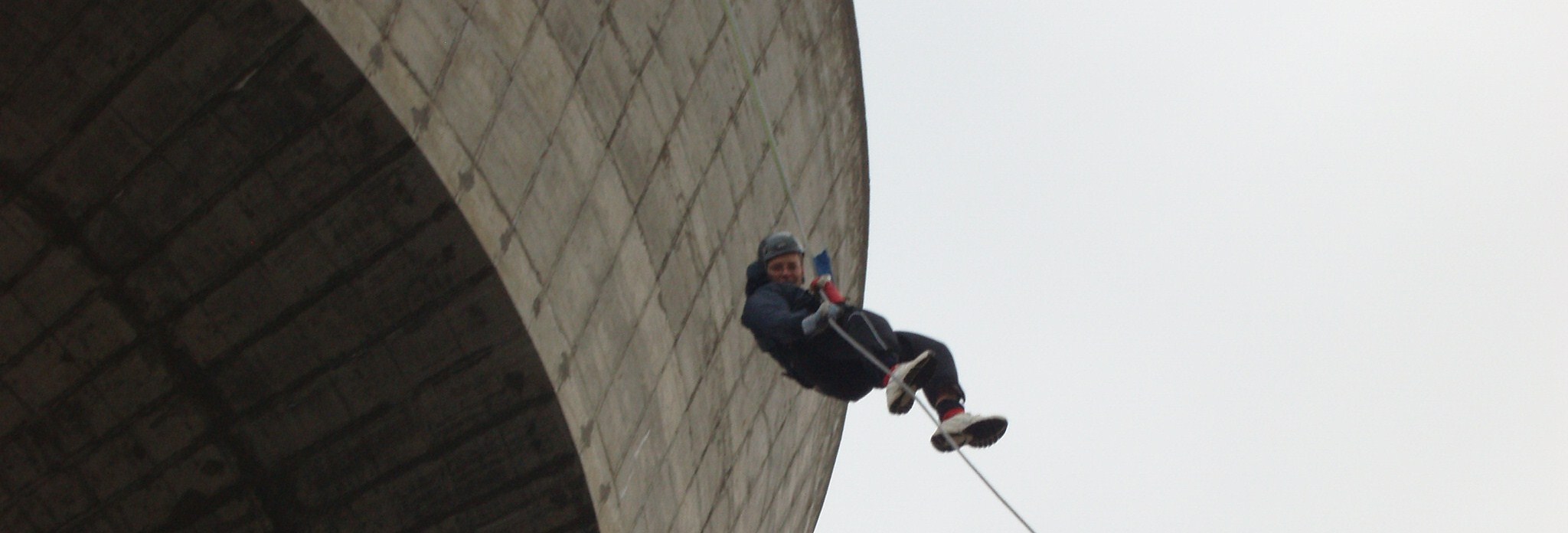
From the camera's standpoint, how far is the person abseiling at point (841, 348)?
753 cm

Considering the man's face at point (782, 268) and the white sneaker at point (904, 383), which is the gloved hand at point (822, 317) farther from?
the man's face at point (782, 268)

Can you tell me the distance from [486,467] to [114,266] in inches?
76.3

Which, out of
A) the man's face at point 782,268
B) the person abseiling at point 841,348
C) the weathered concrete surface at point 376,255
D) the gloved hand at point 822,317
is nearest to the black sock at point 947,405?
the person abseiling at point 841,348

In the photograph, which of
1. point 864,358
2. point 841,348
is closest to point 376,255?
point 841,348

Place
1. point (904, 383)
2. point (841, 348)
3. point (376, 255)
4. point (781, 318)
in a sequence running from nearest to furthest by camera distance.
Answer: point (376, 255) < point (904, 383) < point (781, 318) < point (841, 348)

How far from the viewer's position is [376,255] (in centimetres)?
688

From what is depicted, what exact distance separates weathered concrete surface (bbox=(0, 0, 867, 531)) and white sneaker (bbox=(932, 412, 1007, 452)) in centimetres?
174

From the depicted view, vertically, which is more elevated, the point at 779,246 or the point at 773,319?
the point at 779,246

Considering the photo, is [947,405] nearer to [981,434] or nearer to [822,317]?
[981,434]

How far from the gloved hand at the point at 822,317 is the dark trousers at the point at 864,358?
8cm

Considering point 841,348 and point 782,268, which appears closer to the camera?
point 841,348

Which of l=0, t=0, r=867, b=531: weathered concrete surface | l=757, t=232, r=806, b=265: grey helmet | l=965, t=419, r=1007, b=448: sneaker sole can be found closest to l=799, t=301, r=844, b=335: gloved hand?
l=757, t=232, r=806, b=265: grey helmet

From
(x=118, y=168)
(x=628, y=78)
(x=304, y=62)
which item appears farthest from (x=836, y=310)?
(x=118, y=168)

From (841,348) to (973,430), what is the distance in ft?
2.84
